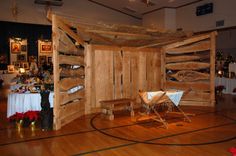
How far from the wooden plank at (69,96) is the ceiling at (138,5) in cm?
566

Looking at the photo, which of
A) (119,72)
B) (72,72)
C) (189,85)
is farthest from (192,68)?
(72,72)

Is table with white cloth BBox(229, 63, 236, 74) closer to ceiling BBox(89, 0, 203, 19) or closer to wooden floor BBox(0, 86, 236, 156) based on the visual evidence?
ceiling BBox(89, 0, 203, 19)

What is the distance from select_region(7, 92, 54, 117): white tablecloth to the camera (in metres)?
5.58

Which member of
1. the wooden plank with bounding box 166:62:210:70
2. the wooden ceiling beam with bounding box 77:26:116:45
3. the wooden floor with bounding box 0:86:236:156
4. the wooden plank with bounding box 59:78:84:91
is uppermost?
the wooden ceiling beam with bounding box 77:26:116:45

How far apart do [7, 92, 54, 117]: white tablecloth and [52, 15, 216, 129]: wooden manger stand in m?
0.74

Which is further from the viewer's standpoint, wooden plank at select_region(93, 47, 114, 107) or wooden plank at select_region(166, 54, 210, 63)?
wooden plank at select_region(166, 54, 210, 63)

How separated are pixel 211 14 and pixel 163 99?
6490mm

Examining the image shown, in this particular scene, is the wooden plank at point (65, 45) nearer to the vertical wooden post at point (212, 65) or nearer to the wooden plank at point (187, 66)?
the wooden plank at point (187, 66)

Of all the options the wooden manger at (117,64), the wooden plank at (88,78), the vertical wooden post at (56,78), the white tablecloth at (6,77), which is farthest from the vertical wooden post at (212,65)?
the white tablecloth at (6,77)

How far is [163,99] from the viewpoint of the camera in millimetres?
5793

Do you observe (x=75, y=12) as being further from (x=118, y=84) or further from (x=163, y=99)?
(x=163, y=99)

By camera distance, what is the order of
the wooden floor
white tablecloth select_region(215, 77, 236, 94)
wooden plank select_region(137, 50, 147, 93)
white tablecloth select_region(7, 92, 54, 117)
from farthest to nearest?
white tablecloth select_region(215, 77, 236, 94) → wooden plank select_region(137, 50, 147, 93) → white tablecloth select_region(7, 92, 54, 117) → the wooden floor

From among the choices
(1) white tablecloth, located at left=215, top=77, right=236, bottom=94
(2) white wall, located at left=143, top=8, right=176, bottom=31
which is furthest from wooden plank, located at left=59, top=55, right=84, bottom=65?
(1) white tablecloth, located at left=215, top=77, right=236, bottom=94

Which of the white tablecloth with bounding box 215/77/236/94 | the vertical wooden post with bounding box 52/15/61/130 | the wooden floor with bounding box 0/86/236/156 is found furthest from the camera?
the white tablecloth with bounding box 215/77/236/94
